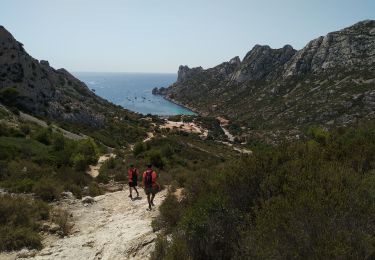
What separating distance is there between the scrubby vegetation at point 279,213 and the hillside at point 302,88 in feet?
208

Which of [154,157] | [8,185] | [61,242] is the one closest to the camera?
[61,242]

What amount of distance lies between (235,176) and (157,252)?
2678 millimetres

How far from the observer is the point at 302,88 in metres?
106

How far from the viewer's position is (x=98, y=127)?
57906 mm

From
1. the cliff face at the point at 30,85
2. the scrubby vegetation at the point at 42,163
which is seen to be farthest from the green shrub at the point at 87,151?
the cliff face at the point at 30,85

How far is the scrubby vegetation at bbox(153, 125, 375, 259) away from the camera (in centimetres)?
549

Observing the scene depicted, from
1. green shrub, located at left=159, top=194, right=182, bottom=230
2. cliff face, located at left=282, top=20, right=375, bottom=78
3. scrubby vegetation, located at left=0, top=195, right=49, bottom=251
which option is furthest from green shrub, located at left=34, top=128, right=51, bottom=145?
cliff face, located at left=282, top=20, right=375, bottom=78

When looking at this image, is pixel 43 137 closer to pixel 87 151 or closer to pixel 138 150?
pixel 87 151

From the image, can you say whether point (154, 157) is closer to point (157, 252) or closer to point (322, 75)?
point (157, 252)

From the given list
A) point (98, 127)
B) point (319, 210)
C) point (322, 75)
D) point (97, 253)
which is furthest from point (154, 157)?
point (322, 75)

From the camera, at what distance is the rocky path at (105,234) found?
9188 millimetres

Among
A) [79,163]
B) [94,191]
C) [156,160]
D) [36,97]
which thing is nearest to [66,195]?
[94,191]

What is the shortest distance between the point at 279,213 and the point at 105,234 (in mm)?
6276

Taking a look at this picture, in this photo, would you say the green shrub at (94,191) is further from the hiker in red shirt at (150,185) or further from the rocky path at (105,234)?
the hiker in red shirt at (150,185)
